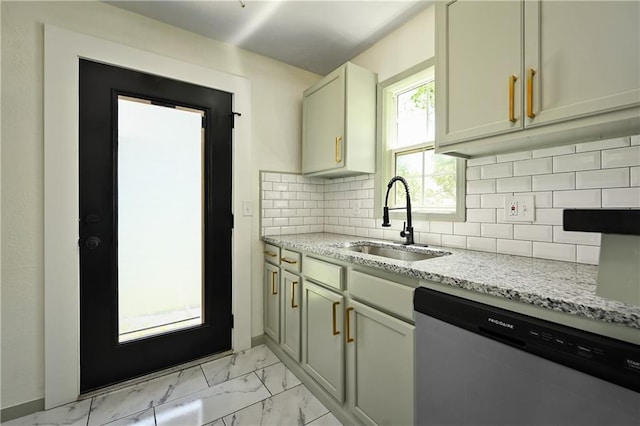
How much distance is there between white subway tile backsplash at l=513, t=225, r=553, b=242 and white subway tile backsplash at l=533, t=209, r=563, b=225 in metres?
0.02

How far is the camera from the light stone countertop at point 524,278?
71cm

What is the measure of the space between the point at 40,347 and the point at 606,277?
2.70 meters

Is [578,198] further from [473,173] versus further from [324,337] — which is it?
[324,337]

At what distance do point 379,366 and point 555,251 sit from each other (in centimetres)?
101

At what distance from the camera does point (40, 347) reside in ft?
5.43

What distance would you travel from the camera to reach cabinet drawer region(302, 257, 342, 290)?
5.14 feet

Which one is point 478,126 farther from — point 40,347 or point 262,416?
point 40,347

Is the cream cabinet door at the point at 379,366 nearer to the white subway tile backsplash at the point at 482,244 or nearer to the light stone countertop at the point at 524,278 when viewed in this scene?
the light stone countertop at the point at 524,278

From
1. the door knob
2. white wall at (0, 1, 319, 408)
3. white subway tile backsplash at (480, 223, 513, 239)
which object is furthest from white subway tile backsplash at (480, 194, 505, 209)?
white wall at (0, 1, 319, 408)

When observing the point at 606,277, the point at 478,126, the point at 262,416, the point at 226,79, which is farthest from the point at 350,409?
the point at 226,79

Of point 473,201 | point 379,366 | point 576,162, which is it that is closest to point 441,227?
point 473,201

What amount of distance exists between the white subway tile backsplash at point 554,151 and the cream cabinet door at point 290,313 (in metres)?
1.56

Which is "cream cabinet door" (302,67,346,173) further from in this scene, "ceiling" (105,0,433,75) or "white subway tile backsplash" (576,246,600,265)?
"white subway tile backsplash" (576,246,600,265)

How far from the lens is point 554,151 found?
134cm
